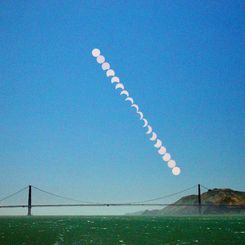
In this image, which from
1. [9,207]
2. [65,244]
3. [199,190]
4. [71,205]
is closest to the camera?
[65,244]

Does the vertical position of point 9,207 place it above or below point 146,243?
above

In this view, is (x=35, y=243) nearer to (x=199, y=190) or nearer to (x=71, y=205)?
(x=71, y=205)

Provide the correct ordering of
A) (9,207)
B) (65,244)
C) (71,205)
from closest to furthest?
(65,244)
(9,207)
(71,205)

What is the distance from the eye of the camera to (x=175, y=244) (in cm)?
3067

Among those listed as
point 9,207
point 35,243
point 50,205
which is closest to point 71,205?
point 50,205

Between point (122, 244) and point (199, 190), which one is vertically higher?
point (199, 190)

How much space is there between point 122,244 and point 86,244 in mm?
2619

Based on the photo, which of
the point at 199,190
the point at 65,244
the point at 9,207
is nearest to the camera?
the point at 65,244

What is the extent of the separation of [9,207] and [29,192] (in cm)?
1254

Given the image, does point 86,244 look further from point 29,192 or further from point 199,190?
point 199,190

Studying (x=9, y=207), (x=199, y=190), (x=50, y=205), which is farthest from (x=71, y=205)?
(x=199, y=190)

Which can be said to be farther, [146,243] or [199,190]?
[199,190]

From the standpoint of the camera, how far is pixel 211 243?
31.0 meters

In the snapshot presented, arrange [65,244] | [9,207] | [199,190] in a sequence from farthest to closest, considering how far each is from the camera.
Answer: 1. [199,190]
2. [9,207]
3. [65,244]
